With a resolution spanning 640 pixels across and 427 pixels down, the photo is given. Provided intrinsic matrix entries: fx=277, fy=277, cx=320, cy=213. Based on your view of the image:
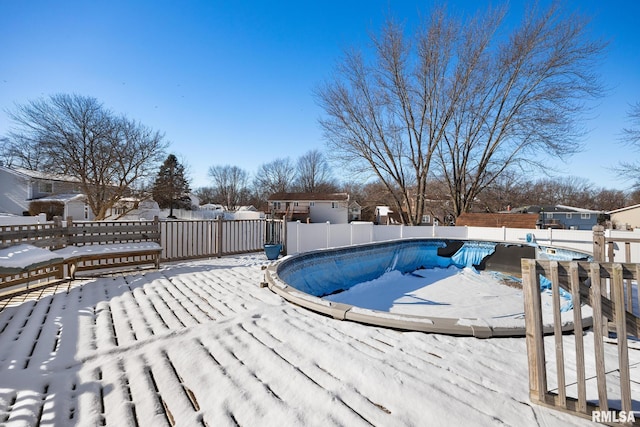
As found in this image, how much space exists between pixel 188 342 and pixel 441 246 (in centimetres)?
965

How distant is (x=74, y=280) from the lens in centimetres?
454

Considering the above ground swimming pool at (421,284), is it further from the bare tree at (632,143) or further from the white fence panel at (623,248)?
the bare tree at (632,143)

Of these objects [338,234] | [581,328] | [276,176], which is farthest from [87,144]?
→ [276,176]

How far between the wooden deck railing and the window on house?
87.1 ft

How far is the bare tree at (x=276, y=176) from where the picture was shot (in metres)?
41.6

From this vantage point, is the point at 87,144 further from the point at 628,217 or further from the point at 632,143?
the point at 628,217

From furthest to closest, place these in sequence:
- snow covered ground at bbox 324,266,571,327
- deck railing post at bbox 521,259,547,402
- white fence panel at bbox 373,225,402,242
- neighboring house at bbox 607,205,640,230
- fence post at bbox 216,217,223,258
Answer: neighboring house at bbox 607,205,640,230
white fence panel at bbox 373,225,402,242
fence post at bbox 216,217,223,258
snow covered ground at bbox 324,266,571,327
deck railing post at bbox 521,259,547,402

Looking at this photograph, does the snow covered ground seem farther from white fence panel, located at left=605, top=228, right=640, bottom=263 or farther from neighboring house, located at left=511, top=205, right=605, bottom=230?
neighboring house, located at left=511, top=205, right=605, bottom=230

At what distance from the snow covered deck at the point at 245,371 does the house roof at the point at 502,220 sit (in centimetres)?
1145

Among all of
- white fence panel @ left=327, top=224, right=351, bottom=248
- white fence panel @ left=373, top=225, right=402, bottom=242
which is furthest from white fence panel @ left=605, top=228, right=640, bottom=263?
white fence panel @ left=327, top=224, right=351, bottom=248

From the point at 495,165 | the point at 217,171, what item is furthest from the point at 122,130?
the point at 217,171

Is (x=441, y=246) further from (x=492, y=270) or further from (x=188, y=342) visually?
(x=188, y=342)

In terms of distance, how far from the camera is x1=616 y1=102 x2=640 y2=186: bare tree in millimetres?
11906

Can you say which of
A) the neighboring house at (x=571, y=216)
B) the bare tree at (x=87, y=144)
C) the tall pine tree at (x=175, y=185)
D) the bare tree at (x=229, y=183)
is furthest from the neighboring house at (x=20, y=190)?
the neighboring house at (x=571, y=216)
